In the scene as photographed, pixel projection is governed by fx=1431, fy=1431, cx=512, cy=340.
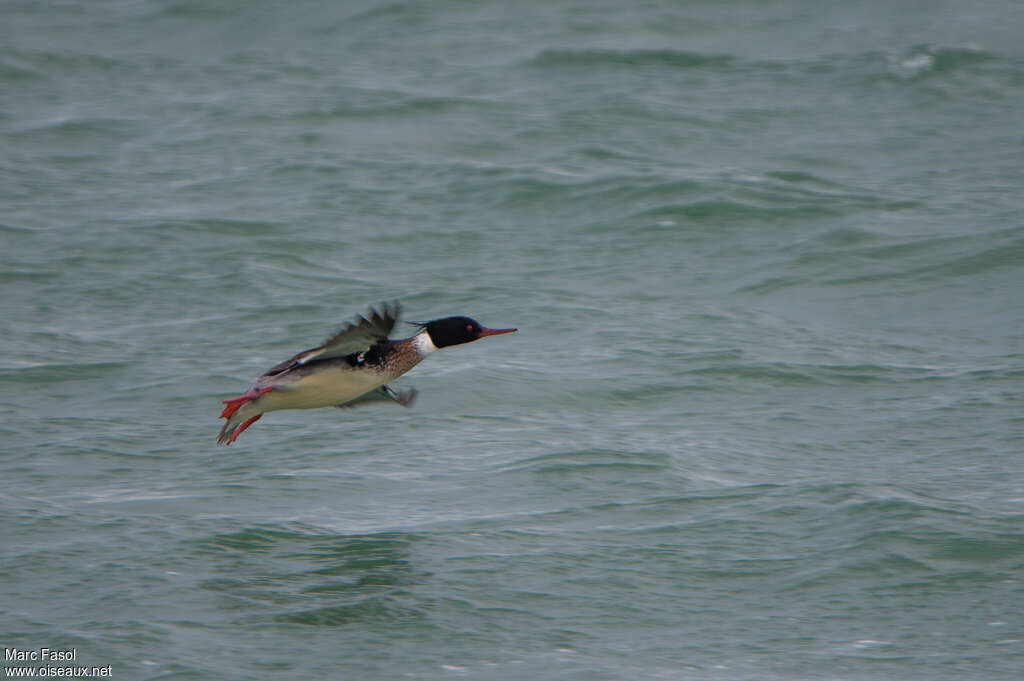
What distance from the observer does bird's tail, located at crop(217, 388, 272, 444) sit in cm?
792

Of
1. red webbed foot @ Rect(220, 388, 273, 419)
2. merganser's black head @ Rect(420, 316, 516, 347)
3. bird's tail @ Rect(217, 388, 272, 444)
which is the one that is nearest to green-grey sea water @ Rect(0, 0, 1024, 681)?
bird's tail @ Rect(217, 388, 272, 444)

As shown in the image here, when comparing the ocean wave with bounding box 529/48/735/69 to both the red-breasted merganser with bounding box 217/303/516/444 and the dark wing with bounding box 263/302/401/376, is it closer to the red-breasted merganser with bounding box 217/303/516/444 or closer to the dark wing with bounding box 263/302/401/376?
the red-breasted merganser with bounding box 217/303/516/444

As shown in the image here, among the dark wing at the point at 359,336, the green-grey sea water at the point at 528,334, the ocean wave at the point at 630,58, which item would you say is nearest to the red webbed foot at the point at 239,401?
the dark wing at the point at 359,336

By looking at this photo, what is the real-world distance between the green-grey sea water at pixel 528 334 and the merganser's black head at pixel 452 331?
123 centimetres

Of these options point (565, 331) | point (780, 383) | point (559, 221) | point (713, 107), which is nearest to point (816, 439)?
point (780, 383)

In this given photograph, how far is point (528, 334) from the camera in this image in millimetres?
12602

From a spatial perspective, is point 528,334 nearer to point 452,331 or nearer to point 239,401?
point 452,331

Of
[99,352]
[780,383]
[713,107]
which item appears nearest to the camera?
[780,383]

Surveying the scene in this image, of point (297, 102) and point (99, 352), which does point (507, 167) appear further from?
point (99, 352)

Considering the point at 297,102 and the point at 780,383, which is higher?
the point at 297,102

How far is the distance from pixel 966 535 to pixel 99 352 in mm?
7236

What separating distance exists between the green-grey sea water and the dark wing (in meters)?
1.25

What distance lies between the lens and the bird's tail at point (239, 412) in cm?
792

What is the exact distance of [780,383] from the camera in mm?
11258
